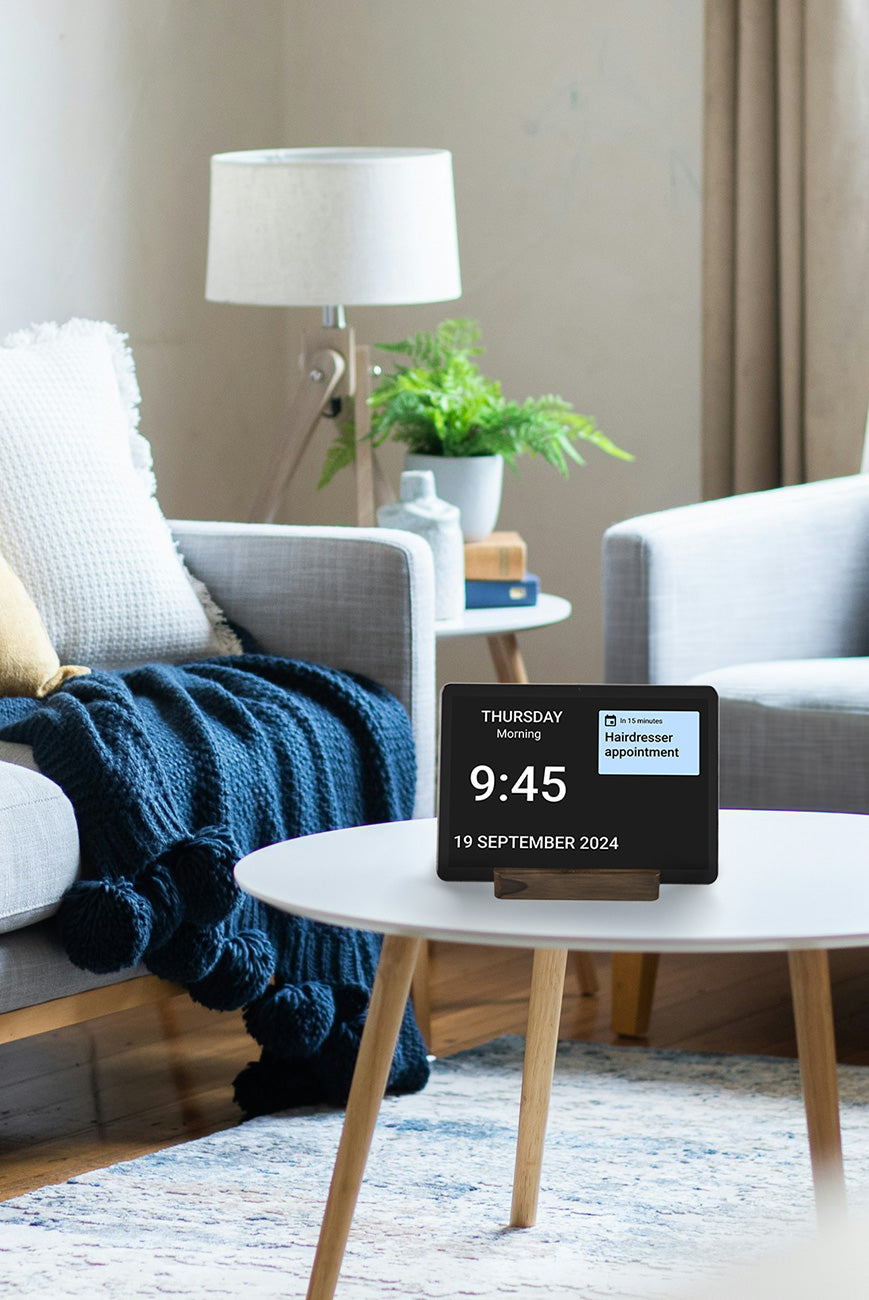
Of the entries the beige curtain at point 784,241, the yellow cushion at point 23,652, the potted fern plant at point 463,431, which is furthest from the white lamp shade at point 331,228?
the yellow cushion at point 23,652

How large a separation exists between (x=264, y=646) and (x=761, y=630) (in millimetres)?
657

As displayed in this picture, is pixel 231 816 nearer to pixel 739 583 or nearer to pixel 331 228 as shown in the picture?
pixel 739 583

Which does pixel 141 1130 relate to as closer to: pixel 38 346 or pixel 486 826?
pixel 486 826

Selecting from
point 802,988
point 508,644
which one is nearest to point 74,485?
point 508,644

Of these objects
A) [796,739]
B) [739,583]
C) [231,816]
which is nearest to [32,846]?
[231,816]

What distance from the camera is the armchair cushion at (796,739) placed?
2.15m

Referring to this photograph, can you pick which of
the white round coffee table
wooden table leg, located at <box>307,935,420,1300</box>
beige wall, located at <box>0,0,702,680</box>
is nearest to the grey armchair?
the white round coffee table

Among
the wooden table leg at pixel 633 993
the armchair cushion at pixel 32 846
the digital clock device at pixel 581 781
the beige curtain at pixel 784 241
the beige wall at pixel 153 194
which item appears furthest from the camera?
the beige wall at pixel 153 194

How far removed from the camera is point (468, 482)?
8.64ft

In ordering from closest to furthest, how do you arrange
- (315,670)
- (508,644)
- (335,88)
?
1. (315,670)
2. (508,644)
3. (335,88)

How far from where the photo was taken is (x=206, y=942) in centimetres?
183

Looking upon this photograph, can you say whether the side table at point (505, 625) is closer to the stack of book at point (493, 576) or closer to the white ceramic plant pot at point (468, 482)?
the stack of book at point (493, 576)

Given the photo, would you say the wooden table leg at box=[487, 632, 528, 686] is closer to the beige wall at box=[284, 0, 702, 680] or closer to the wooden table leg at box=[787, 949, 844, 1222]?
the beige wall at box=[284, 0, 702, 680]

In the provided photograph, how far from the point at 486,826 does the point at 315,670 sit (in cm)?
86
